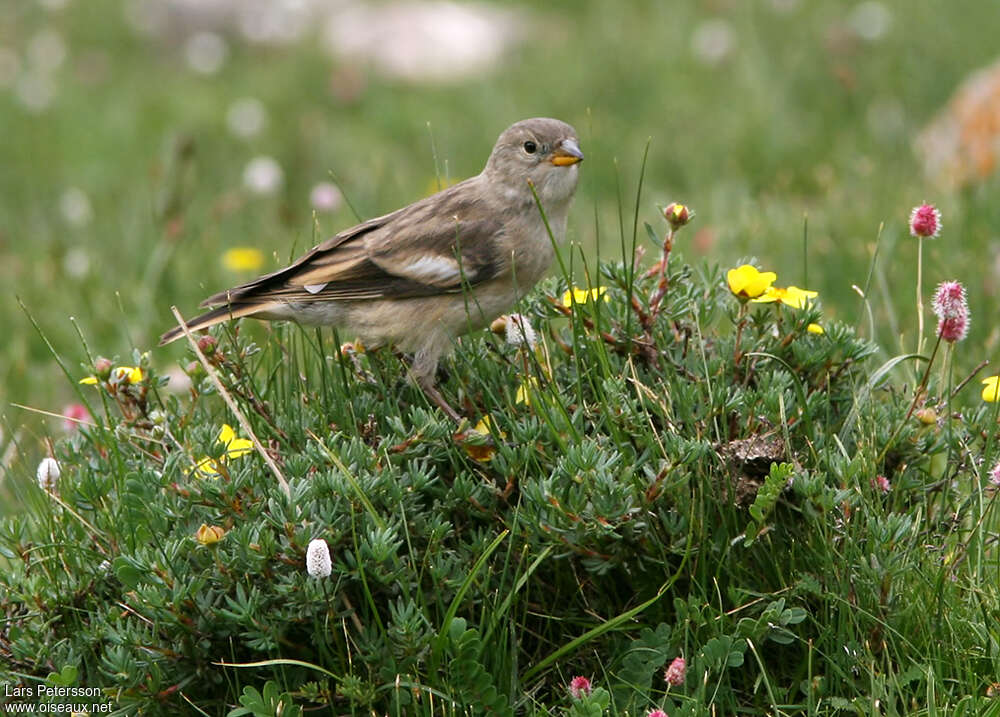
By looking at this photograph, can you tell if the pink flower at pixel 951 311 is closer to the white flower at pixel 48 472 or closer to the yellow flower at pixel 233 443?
the yellow flower at pixel 233 443

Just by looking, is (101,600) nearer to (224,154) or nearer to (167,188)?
(167,188)

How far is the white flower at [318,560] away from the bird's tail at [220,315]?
117cm

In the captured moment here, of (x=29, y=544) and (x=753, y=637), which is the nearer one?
(x=753, y=637)

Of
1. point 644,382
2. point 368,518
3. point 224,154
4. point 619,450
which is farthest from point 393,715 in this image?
point 224,154

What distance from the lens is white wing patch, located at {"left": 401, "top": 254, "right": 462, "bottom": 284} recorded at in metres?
4.53

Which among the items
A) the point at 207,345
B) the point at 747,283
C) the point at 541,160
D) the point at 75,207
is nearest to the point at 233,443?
the point at 207,345

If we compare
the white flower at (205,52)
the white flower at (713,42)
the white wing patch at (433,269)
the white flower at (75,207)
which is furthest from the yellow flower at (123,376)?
the white flower at (205,52)

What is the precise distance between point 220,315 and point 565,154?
1.44 metres

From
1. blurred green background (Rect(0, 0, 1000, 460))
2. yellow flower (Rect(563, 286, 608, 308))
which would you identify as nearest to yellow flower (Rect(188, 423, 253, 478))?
yellow flower (Rect(563, 286, 608, 308))

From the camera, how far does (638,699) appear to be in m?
3.21

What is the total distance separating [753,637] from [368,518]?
3.24 ft

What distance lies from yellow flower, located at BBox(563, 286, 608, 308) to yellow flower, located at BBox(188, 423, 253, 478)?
98 centimetres

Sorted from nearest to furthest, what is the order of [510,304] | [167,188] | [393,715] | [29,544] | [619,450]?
[393,715]
[619,450]
[29,544]
[510,304]
[167,188]

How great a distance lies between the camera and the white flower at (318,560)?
3055 mm
